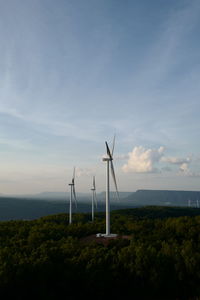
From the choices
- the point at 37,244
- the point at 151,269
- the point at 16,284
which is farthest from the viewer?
the point at 37,244

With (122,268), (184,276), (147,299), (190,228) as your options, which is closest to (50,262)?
(122,268)

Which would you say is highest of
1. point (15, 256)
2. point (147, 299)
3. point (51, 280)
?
point (15, 256)

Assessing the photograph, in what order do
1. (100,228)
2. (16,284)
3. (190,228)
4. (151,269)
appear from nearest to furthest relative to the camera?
(16,284)
(151,269)
(190,228)
(100,228)

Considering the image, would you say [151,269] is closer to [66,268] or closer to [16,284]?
[66,268]

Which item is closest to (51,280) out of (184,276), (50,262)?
(50,262)

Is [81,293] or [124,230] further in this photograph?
[124,230]

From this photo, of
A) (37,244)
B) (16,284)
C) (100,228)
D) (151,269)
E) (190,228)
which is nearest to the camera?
(16,284)

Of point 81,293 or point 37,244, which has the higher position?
point 37,244

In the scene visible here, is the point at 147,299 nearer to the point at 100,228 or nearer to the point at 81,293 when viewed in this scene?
the point at 81,293

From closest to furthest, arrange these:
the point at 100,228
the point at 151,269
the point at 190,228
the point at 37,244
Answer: the point at 151,269 → the point at 37,244 → the point at 190,228 → the point at 100,228
